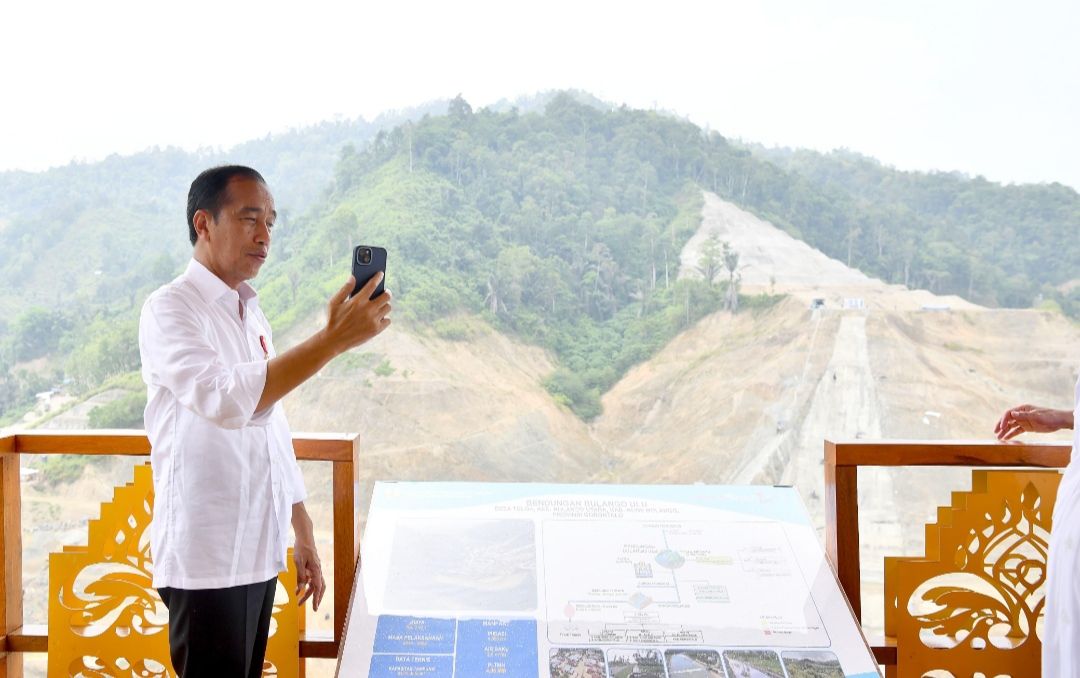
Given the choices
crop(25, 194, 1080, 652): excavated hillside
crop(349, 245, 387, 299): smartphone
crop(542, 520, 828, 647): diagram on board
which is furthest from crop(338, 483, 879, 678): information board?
crop(25, 194, 1080, 652): excavated hillside

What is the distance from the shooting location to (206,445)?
129 centimetres

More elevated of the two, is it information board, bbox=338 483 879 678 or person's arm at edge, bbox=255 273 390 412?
person's arm at edge, bbox=255 273 390 412

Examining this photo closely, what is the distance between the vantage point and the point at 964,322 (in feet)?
26.7

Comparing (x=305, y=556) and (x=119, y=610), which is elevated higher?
(x=305, y=556)

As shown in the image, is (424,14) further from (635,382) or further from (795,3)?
(635,382)

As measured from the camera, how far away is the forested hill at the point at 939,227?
7961 millimetres

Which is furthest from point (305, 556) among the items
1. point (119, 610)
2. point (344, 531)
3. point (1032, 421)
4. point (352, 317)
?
point (1032, 421)

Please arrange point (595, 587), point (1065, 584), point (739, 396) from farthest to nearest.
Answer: point (739, 396), point (595, 587), point (1065, 584)

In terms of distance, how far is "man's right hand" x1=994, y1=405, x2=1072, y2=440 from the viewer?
172 cm

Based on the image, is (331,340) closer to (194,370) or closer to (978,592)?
(194,370)

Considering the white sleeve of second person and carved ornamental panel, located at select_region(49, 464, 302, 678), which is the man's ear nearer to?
the white sleeve of second person

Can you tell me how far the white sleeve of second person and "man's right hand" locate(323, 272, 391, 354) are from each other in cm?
11

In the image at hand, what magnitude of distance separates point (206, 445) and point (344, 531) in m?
0.60

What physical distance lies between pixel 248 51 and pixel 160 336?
20.6 feet
